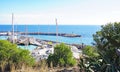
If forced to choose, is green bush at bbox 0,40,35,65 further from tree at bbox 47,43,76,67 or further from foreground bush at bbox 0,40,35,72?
tree at bbox 47,43,76,67

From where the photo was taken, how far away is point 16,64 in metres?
13.0

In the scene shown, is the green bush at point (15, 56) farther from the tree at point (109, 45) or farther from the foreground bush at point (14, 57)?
the tree at point (109, 45)

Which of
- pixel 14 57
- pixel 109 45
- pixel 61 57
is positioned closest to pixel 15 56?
pixel 14 57

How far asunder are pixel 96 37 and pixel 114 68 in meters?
2.67

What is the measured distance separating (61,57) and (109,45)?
6667 mm

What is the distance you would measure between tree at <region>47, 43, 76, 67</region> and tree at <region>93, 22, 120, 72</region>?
5155 mm

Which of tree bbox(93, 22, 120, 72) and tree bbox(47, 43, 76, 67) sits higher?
tree bbox(93, 22, 120, 72)

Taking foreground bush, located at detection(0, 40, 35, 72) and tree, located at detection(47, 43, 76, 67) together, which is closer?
foreground bush, located at detection(0, 40, 35, 72)

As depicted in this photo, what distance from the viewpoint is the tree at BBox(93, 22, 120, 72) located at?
265 inches

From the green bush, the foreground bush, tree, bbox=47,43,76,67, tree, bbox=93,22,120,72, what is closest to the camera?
tree, bbox=93,22,120,72

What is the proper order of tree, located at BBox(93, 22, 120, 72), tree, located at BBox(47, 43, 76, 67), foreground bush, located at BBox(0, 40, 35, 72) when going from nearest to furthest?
tree, located at BBox(93, 22, 120, 72), foreground bush, located at BBox(0, 40, 35, 72), tree, located at BBox(47, 43, 76, 67)

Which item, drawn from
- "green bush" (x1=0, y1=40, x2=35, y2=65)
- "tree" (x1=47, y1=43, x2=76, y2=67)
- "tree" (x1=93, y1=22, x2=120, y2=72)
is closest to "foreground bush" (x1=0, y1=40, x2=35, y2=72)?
"green bush" (x1=0, y1=40, x2=35, y2=65)

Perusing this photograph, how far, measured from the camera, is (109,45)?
7750 mm

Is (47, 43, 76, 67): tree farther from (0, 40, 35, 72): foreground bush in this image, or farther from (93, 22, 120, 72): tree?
(93, 22, 120, 72): tree
